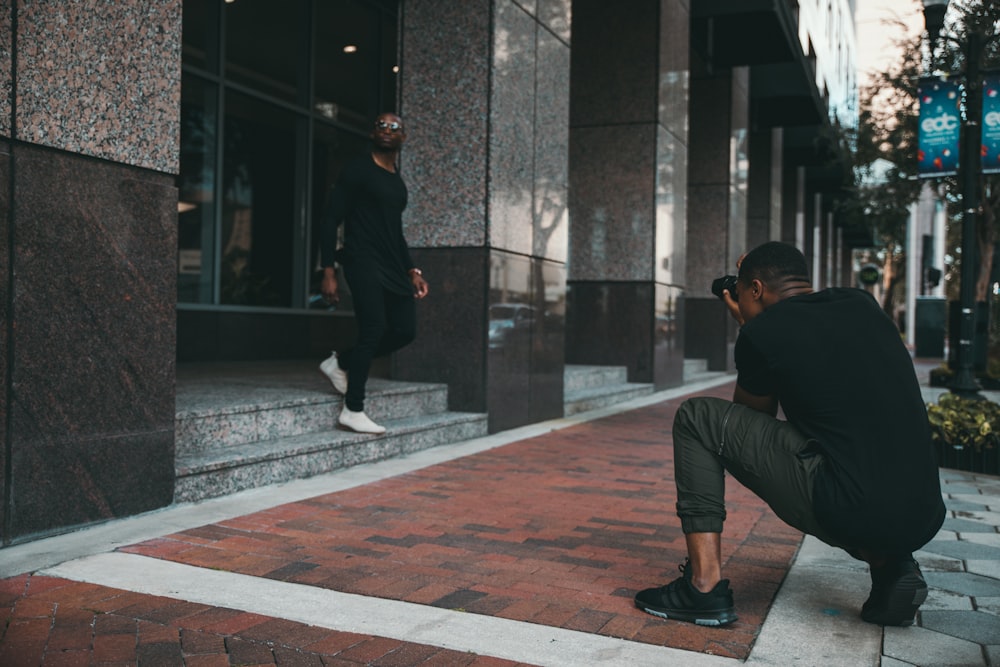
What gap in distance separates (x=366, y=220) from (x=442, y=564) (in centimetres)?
299

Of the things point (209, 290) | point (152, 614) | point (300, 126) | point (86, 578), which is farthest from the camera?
point (300, 126)

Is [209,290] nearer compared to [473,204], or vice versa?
[473,204]

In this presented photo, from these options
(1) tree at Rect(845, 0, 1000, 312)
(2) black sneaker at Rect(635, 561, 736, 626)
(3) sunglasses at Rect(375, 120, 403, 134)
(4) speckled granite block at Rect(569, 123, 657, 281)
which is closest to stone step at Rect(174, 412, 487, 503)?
(3) sunglasses at Rect(375, 120, 403, 134)

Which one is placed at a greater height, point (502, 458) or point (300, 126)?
point (300, 126)

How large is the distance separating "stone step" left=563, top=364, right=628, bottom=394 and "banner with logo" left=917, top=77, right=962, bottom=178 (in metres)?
4.48

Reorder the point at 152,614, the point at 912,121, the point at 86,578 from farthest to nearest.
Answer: the point at 912,121 < the point at 86,578 < the point at 152,614

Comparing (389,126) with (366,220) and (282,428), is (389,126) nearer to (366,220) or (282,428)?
(366,220)

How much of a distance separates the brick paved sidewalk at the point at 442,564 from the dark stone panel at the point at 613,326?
6.54m

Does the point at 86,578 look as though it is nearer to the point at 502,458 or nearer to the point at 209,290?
the point at 502,458

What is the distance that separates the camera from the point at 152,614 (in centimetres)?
315

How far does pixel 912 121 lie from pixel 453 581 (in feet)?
61.3

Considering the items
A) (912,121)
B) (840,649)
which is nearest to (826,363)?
(840,649)

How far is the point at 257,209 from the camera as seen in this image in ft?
41.2

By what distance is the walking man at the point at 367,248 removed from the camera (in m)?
6.15
